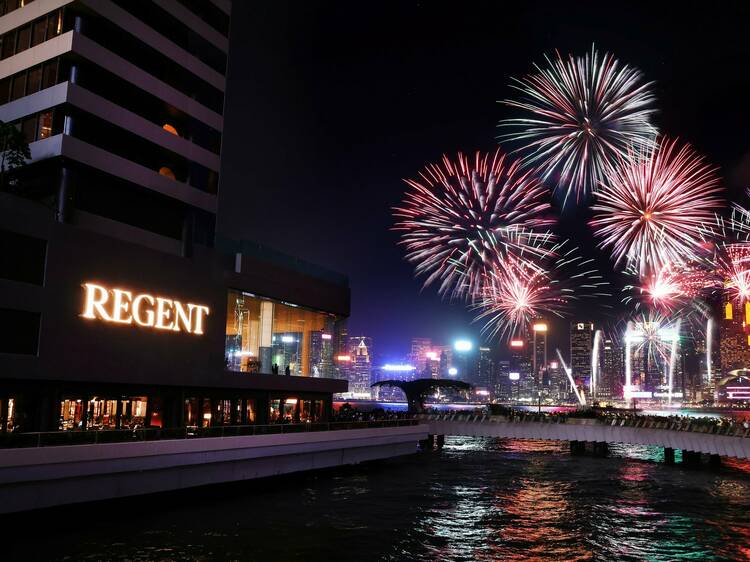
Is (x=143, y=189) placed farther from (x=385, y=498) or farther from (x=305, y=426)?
(x=385, y=498)

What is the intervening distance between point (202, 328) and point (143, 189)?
9.35 meters

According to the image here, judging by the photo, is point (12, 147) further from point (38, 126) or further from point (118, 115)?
point (118, 115)

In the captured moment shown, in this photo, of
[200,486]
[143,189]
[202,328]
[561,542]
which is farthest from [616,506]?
[143,189]

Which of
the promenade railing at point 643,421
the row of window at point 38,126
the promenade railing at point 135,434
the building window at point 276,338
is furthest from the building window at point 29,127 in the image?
the promenade railing at point 643,421

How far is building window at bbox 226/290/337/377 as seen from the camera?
4866 cm

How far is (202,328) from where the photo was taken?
44750mm

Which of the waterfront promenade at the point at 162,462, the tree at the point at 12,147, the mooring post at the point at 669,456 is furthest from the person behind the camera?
the mooring post at the point at 669,456

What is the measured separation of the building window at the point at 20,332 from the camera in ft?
108

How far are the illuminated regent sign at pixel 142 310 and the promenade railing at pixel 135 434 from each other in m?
6.53

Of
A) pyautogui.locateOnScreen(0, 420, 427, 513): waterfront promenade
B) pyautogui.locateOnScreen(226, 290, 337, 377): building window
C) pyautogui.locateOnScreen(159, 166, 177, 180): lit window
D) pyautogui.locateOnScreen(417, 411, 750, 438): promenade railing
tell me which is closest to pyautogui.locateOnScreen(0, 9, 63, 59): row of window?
pyautogui.locateOnScreen(159, 166, 177, 180): lit window

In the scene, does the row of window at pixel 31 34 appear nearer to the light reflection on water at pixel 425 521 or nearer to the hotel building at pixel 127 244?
the hotel building at pixel 127 244

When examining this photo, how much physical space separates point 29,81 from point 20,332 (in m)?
16.5

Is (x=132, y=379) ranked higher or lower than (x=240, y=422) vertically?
higher

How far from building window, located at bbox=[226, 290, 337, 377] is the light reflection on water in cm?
833
